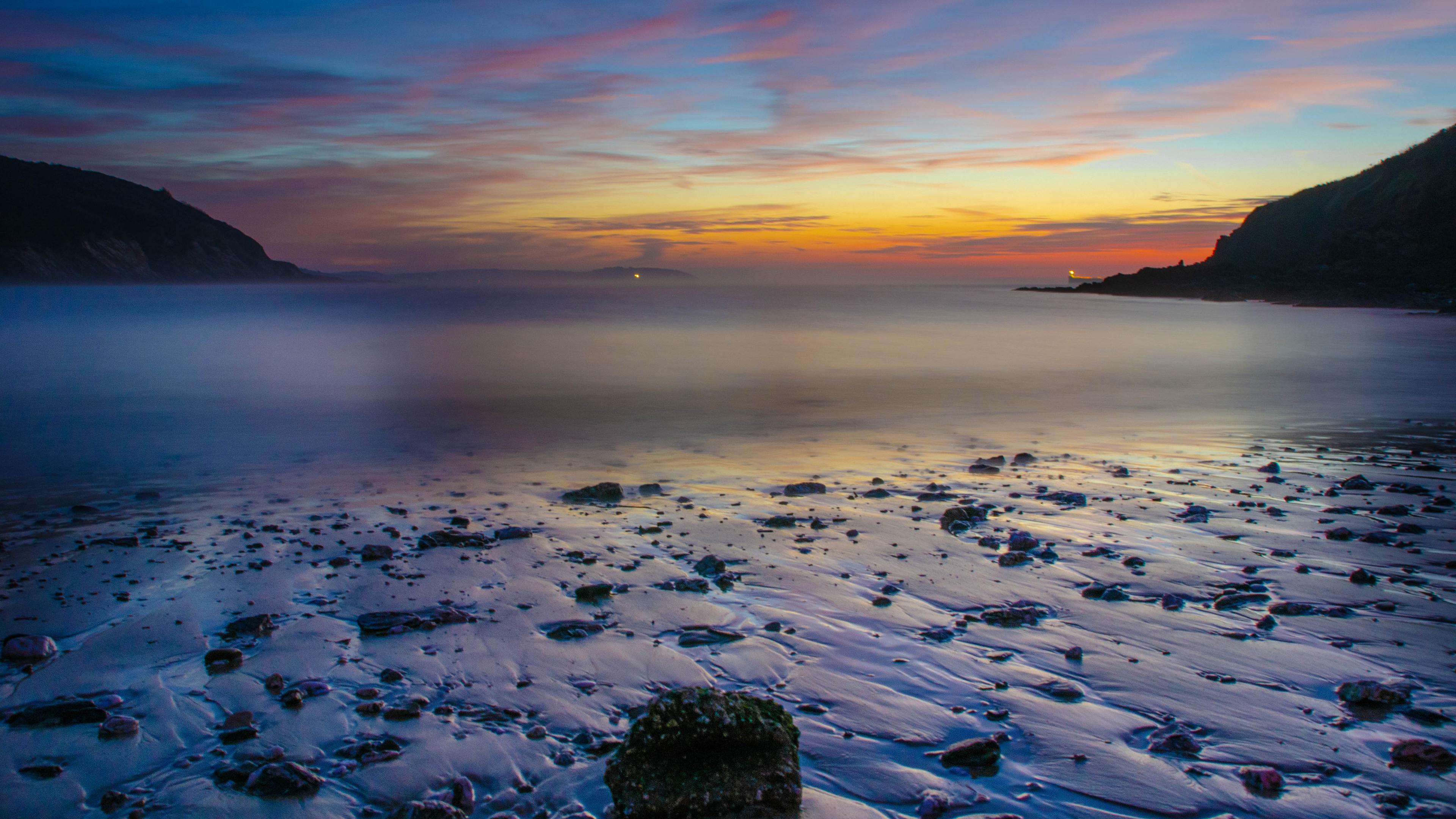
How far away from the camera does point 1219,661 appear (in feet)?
16.0

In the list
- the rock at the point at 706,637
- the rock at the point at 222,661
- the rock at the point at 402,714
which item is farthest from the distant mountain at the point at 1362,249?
the rock at the point at 222,661

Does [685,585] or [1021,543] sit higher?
[1021,543]

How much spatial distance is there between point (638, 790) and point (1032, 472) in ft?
27.2

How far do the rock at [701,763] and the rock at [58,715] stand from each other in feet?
9.14

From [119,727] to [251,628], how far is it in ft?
4.13

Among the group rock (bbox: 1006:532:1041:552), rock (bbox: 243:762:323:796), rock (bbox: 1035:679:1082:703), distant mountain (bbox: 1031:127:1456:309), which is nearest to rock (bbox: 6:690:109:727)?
rock (bbox: 243:762:323:796)

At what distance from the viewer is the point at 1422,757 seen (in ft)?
12.5

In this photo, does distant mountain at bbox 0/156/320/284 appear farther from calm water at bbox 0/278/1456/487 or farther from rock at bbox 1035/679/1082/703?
rock at bbox 1035/679/1082/703

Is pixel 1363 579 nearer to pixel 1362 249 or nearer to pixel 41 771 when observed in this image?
pixel 41 771

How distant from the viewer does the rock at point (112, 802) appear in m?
3.58

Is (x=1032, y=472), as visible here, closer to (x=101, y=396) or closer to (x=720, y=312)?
(x=101, y=396)

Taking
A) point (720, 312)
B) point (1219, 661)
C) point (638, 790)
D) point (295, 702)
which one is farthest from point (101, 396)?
point (720, 312)

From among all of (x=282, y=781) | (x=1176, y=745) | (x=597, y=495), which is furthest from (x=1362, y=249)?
(x=282, y=781)

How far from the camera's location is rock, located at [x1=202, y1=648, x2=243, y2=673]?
15.9ft
